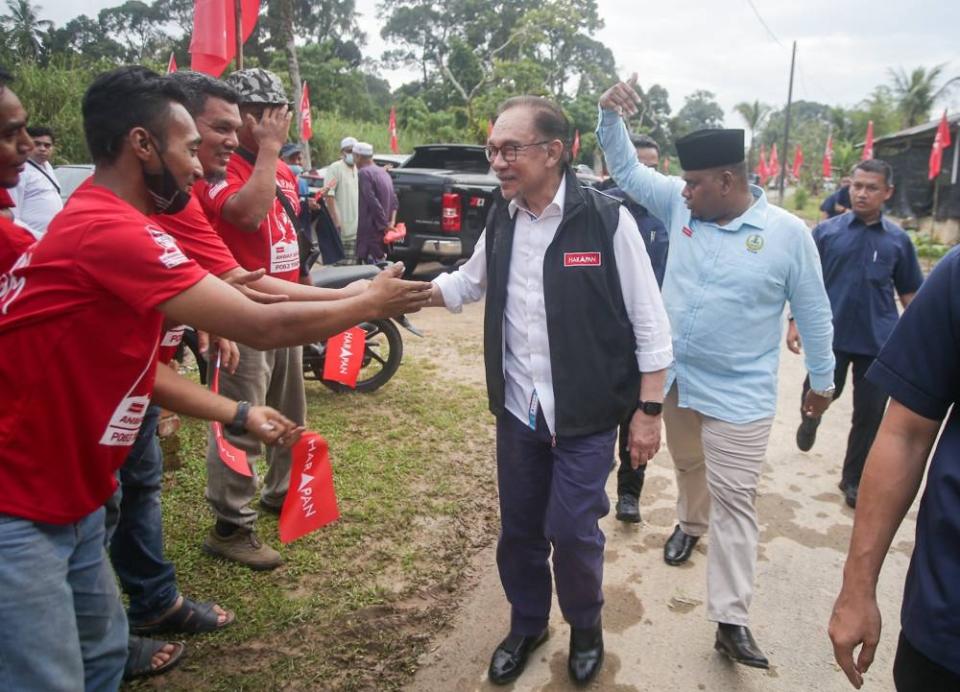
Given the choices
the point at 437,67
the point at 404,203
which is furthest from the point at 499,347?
the point at 437,67

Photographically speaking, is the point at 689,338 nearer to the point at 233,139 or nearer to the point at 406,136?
the point at 233,139

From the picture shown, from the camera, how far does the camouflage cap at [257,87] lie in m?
3.02

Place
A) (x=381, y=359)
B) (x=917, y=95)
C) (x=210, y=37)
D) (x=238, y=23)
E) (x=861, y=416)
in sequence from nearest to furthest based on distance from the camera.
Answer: (x=861, y=416)
(x=210, y=37)
(x=238, y=23)
(x=381, y=359)
(x=917, y=95)

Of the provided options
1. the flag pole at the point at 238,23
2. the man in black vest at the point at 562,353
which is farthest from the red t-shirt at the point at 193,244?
the flag pole at the point at 238,23

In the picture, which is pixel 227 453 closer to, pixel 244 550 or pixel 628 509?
pixel 244 550

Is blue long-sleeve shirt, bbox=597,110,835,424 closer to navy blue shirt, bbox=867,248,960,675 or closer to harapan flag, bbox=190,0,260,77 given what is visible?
navy blue shirt, bbox=867,248,960,675

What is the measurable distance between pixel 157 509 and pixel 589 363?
1.78m

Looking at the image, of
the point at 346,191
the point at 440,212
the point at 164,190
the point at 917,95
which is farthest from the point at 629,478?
the point at 917,95

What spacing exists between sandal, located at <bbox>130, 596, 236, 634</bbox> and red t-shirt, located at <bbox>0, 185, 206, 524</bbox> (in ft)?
4.31

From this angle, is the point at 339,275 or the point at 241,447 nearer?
the point at 241,447

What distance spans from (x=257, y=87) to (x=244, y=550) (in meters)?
2.14

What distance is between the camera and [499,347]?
262 centimetres

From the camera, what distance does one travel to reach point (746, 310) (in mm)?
2914

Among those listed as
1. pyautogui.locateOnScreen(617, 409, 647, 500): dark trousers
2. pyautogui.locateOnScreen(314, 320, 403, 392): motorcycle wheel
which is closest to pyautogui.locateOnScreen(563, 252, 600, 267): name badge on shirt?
pyautogui.locateOnScreen(617, 409, 647, 500): dark trousers
